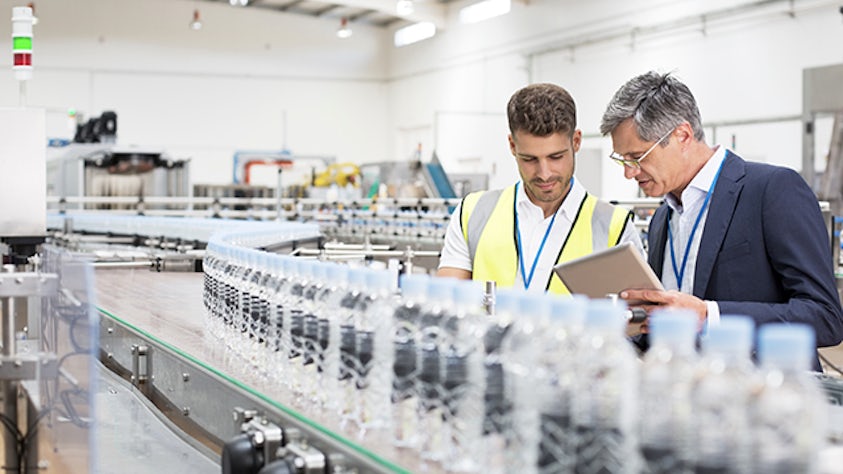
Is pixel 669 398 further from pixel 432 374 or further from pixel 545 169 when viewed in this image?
pixel 545 169

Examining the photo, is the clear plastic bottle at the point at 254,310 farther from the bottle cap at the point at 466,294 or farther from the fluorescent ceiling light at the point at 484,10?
the fluorescent ceiling light at the point at 484,10

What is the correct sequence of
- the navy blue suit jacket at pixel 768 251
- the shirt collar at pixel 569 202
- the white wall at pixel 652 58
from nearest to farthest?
the navy blue suit jacket at pixel 768 251, the shirt collar at pixel 569 202, the white wall at pixel 652 58

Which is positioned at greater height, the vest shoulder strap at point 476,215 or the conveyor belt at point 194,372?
the vest shoulder strap at point 476,215

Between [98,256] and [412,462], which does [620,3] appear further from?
[412,462]

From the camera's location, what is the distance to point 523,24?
47.8 feet

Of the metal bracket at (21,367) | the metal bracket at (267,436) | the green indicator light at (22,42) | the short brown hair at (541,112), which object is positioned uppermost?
the green indicator light at (22,42)

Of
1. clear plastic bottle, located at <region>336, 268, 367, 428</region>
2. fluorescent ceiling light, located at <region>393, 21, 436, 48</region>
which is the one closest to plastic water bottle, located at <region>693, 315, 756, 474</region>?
clear plastic bottle, located at <region>336, 268, 367, 428</region>

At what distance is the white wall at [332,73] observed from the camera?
1263 cm

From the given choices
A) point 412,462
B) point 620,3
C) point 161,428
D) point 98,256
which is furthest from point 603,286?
point 620,3

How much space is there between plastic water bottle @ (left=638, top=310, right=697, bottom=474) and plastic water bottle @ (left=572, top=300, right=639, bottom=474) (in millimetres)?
18

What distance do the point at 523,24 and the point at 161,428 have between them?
41.9 ft

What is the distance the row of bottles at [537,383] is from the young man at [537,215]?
69 centimetres

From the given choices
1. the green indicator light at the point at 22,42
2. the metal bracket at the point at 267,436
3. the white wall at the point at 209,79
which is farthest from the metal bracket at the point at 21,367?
the white wall at the point at 209,79

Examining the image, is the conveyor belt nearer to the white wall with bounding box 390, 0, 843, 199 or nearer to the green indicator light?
the green indicator light
